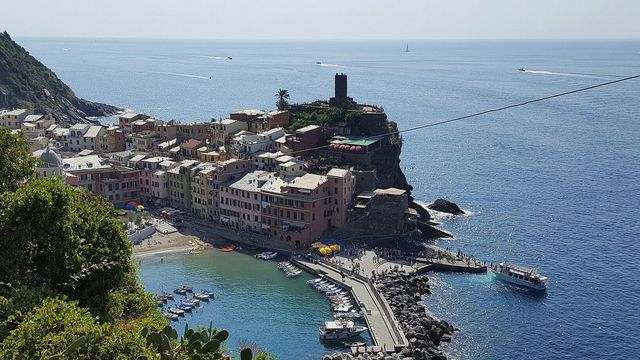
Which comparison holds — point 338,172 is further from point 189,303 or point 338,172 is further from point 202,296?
point 189,303

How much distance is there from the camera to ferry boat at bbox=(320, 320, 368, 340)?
119 ft

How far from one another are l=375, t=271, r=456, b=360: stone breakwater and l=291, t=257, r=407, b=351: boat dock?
473 millimetres

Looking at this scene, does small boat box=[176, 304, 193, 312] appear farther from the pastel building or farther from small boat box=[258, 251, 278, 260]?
the pastel building

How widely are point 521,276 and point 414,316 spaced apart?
A: 361 inches

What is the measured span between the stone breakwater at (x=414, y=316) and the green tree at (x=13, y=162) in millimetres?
19441

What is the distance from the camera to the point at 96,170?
188 feet

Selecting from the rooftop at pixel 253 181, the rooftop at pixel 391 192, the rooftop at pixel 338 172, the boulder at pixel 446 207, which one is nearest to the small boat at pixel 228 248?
the rooftop at pixel 253 181

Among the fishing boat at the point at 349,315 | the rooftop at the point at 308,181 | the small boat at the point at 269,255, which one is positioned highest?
the rooftop at the point at 308,181

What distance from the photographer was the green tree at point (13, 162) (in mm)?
22266

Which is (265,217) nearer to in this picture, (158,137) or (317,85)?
(158,137)

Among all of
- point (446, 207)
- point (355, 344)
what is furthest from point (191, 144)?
point (355, 344)

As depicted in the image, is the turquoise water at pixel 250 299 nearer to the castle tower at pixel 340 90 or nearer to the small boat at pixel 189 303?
the small boat at pixel 189 303

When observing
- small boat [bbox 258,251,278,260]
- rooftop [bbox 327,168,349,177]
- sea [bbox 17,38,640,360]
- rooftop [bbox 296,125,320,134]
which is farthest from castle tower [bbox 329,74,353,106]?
small boat [bbox 258,251,278,260]

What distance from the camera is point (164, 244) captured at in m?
50.3
